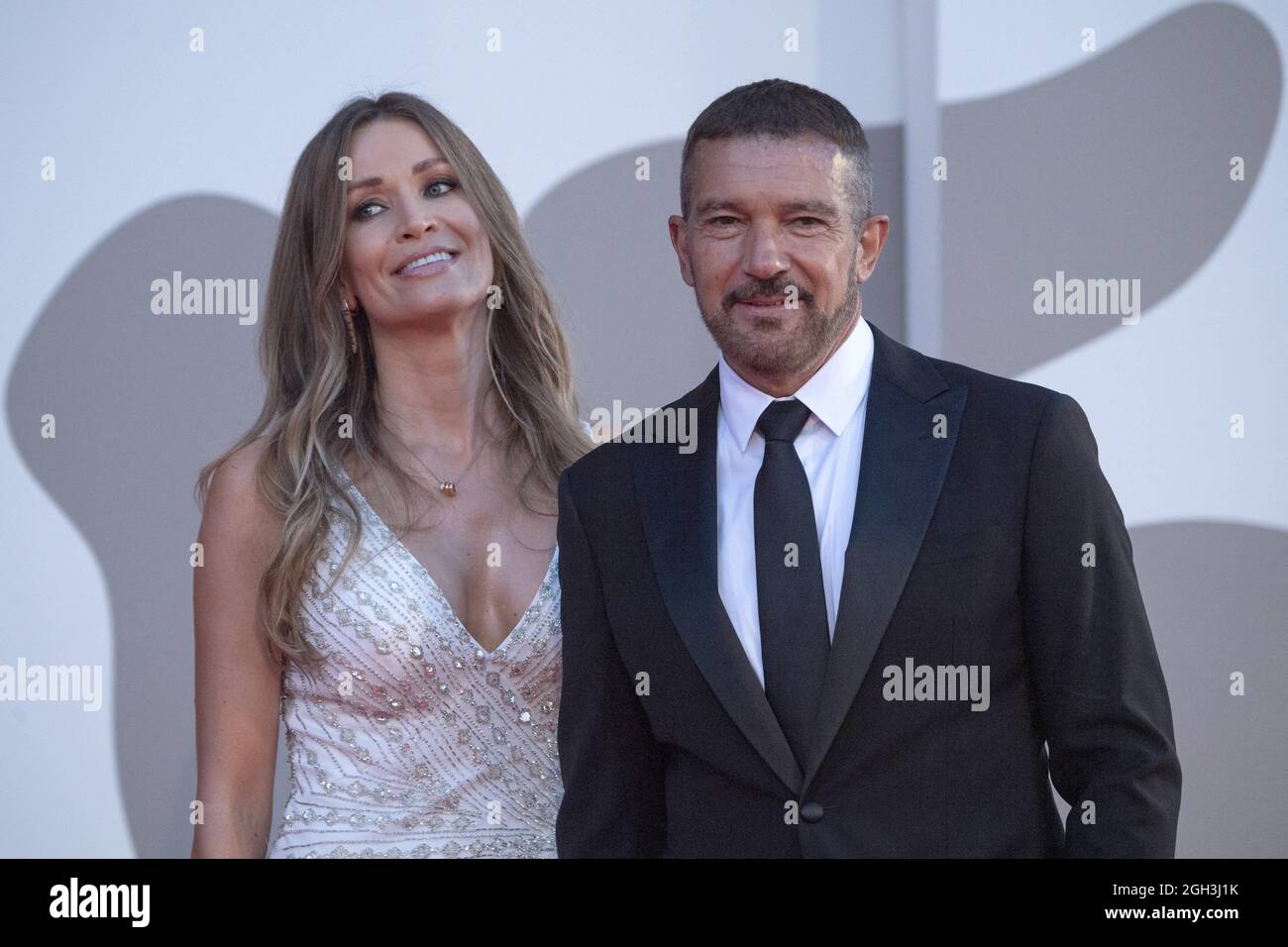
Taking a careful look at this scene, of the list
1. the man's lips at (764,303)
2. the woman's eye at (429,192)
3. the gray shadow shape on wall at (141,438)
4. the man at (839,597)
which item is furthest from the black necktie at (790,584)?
the gray shadow shape on wall at (141,438)

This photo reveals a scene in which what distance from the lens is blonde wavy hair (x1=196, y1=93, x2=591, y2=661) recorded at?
2.62 meters

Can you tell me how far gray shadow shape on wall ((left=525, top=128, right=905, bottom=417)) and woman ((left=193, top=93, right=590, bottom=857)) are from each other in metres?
0.64

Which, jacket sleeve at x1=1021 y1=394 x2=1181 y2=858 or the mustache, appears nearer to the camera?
jacket sleeve at x1=1021 y1=394 x2=1181 y2=858

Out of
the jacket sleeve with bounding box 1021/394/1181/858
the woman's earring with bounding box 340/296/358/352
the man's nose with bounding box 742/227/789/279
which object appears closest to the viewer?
the jacket sleeve with bounding box 1021/394/1181/858

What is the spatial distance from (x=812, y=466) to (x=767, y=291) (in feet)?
0.78

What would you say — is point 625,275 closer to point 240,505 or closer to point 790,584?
point 240,505

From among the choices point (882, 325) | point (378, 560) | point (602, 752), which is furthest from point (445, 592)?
point (882, 325)

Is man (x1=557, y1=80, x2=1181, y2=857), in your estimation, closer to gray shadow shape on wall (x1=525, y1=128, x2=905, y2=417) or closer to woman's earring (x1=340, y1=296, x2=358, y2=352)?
woman's earring (x1=340, y1=296, x2=358, y2=352)

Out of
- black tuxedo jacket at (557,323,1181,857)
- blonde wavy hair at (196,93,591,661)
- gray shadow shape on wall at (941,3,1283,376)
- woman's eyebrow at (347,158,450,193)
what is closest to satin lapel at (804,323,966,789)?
black tuxedo jacket at (557,323,1181,857)

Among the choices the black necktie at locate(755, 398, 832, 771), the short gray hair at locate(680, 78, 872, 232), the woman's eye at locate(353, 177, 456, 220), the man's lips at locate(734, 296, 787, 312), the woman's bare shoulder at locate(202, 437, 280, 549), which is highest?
the woman's eye at locate(353, 177, 456, 220)

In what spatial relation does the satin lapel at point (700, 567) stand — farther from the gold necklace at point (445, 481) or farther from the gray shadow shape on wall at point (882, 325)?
the gray shadow shape on wall at point (882, 325)

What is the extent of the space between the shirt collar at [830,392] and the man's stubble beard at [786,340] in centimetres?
3
